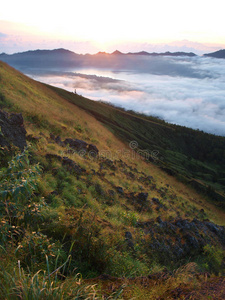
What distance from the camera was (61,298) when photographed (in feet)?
7.93

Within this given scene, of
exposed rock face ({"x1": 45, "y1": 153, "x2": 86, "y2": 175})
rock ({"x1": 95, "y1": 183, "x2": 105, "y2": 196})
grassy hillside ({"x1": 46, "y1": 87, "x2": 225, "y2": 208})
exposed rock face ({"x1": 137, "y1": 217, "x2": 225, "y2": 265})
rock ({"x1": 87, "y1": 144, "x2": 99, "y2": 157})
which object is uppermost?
exposed rock face ({"x1": 45, "y1": 153, "x2": 86, "y2": 175})

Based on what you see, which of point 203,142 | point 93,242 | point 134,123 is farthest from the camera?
point 203,142

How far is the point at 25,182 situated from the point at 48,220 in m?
2.34

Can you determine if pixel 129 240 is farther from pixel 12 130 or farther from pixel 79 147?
pixel 79 147

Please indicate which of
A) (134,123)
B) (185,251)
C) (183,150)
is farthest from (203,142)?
(185,251)

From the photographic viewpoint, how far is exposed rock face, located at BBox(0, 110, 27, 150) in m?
9.42

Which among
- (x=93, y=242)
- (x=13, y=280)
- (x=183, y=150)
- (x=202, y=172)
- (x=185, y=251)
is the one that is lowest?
(x=202, y=172)

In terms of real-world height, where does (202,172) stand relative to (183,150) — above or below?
below

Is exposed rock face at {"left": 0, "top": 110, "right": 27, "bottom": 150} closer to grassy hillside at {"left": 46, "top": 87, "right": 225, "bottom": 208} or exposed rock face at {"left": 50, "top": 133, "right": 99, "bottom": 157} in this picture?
exposed rock face at {"left": 50, "top": 133, "right": 99, "bottom": 157}

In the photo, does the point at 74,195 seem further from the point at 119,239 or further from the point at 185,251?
the point at 185,251

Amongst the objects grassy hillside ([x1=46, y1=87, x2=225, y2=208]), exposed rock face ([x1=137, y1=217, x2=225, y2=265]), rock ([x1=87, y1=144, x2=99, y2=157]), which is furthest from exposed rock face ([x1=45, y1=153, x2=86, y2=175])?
grassy hillside ([x1=46, y1=87, x2=225, y2=208])

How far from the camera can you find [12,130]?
1009 cm

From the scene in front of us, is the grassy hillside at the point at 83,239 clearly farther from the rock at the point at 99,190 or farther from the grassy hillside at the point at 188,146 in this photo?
the grassy hillside at the point at 188,146

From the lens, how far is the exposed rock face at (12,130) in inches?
371
